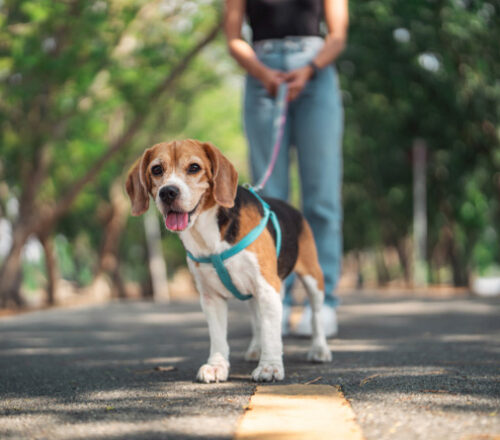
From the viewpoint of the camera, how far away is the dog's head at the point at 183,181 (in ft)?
13.1

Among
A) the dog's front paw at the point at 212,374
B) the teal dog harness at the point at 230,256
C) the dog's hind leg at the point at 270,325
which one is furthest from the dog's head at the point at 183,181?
the dog's front paw at the point at 212,374

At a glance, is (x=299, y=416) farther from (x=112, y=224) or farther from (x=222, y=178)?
(x=112, y=224)

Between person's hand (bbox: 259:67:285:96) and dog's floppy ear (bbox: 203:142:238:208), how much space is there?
6.01 ft

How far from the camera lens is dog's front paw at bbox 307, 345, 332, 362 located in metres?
4.70

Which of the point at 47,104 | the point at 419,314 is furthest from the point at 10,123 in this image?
the point at 419,314

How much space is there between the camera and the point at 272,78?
586cm

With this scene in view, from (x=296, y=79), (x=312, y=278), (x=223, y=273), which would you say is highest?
(x=296, y=79)

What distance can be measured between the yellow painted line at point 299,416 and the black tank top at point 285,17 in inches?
136

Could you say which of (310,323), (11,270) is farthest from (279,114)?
(11,270)

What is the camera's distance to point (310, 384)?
387 cm

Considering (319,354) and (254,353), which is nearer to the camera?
(319,354)

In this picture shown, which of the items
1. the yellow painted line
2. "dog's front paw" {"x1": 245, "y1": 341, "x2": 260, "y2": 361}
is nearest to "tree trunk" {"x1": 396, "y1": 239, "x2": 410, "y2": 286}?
"dog's front paw" {"x1": 245, "y1": 341, "x2": 260, "y2": 361}

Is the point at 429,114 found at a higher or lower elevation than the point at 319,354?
higher

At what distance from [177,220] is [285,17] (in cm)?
285
